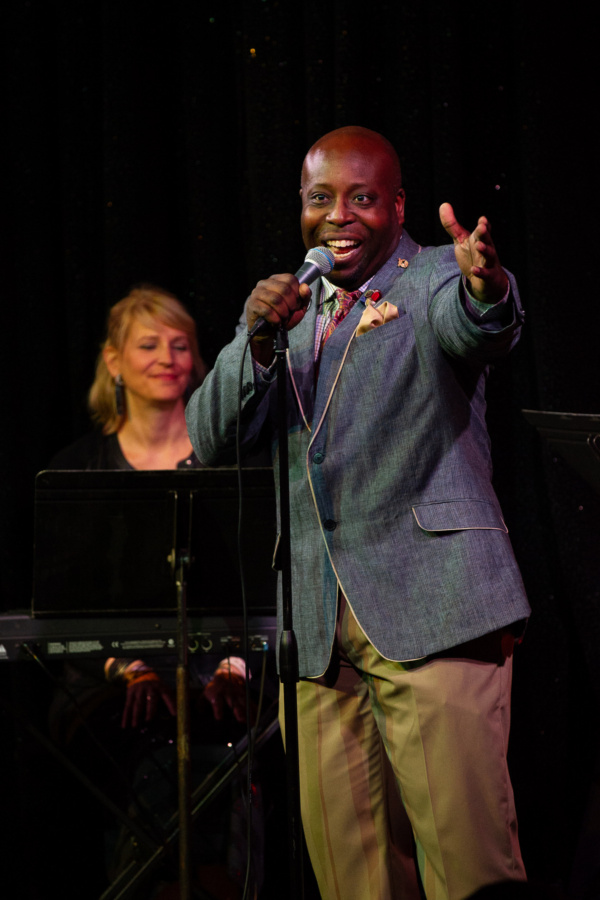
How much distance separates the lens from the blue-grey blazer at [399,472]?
1.35 meters

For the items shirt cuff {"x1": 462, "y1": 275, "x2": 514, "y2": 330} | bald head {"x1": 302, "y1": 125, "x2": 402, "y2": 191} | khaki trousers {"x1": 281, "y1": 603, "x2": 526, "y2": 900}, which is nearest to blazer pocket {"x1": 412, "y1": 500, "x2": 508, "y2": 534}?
khaki trousers {"x1": 281, "y1": 603, "x2": 526, "y2": 900}

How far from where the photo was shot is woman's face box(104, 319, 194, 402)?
2.78 metres

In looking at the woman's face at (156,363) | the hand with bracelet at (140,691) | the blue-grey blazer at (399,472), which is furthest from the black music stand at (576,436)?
the woman's face at (156,363)

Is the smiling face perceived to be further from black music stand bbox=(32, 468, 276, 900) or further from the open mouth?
black music stand bbox=(32, 468, 276, 900)

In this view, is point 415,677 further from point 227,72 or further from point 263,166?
point 227,72

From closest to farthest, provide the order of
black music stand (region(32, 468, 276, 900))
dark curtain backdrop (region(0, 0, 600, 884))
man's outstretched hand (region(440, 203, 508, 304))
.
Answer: man's outstretched hand (region(440, 203, 508, 304)) → black music stand (region(32, 468, 276, 900)) → dark curtain backdrop (region(0, 0, 600, 884))

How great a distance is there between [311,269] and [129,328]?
155cm

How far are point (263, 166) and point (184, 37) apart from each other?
21.3 inches

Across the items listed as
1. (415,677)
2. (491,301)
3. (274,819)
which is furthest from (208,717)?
(491,301)

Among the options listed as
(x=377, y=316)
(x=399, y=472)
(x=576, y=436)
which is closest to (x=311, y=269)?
(x=377, y=316)

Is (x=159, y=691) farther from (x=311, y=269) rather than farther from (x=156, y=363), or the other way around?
(x=311, y=269)

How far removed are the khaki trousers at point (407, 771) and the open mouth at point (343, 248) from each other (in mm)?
608

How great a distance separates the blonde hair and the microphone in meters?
1.49

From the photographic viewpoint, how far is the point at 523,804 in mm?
2432
